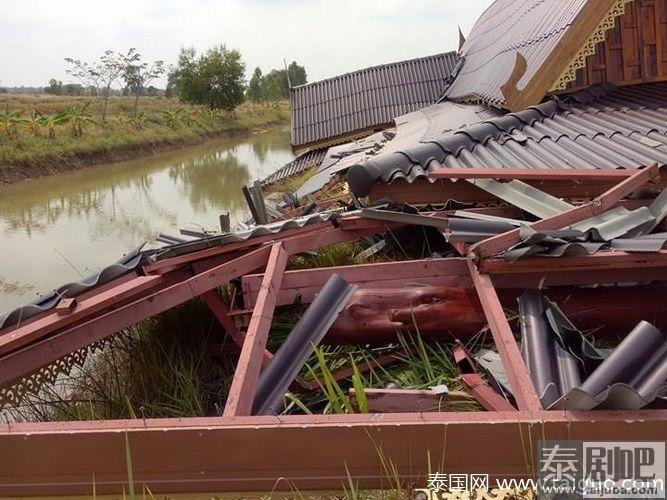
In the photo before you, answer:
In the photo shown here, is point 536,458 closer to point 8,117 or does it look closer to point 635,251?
point 635,251

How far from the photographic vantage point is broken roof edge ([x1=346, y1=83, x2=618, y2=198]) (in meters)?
4.07

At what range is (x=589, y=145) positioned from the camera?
14.8 feet

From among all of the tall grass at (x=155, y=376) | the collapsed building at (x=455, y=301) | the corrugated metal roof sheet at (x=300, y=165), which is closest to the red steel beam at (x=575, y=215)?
the collapsed building at (x=455, y=301)

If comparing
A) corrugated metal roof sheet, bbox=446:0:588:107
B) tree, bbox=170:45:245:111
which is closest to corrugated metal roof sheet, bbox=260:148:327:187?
corrugated metal roof sheet, bbox=446:0:588:107

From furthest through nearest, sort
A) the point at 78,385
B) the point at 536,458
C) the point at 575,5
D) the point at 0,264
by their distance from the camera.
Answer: the point at 0,264
the point at 575,5
the point at 78,385
the point at 536,458

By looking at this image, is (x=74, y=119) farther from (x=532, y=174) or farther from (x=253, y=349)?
(x=253, y=349)

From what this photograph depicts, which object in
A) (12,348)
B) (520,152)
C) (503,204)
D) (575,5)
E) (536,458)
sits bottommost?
(536,458)

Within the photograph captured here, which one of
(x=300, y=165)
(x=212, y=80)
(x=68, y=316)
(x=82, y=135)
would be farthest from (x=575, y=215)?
(x=212, y=80)

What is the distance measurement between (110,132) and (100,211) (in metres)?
11.2

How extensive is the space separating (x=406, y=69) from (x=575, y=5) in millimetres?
9779

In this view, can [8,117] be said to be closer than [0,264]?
No

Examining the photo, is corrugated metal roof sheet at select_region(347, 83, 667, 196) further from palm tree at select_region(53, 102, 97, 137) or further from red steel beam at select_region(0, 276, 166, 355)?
palm tree at select_region(53, 102, 97, 137)

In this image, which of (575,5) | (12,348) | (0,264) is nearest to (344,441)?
(12,348)

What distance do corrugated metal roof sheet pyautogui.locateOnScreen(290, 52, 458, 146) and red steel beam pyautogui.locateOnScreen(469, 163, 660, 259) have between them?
990 centimetres
